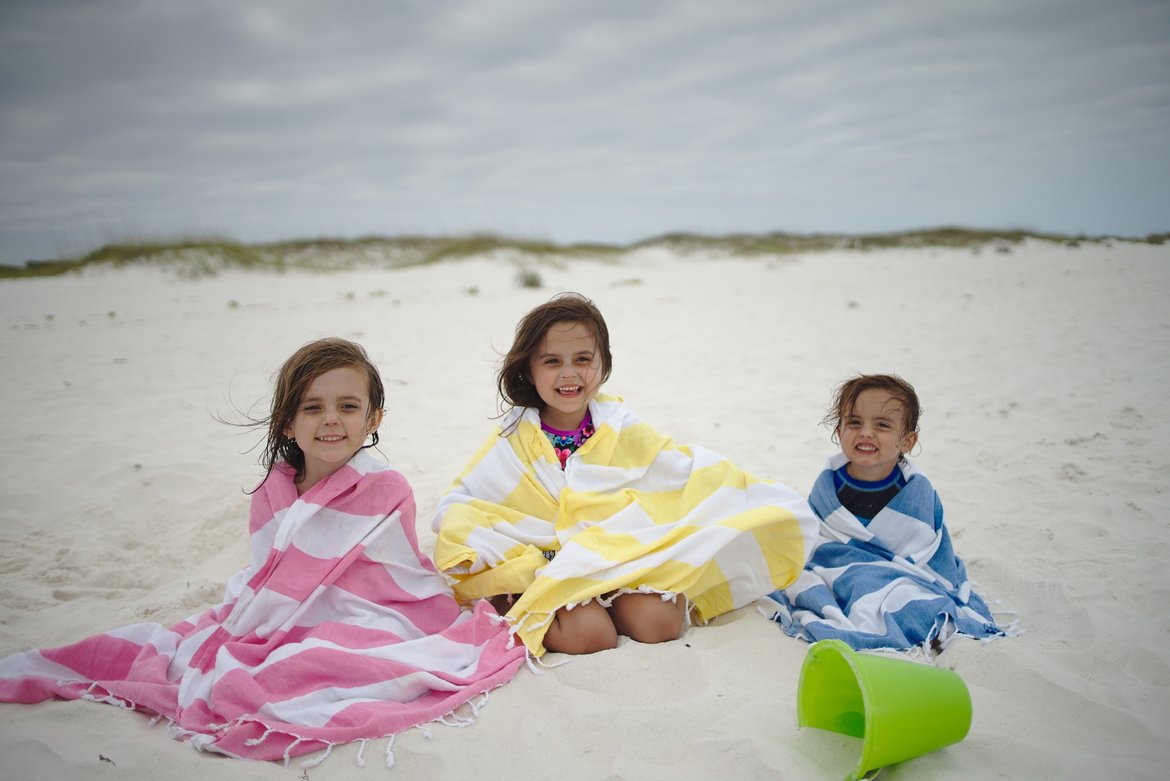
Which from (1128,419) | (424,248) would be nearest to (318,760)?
(1128,419)

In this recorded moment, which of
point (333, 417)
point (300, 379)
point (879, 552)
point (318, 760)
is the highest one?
point (300, 379)

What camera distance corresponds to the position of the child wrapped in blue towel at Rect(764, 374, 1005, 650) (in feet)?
8.07

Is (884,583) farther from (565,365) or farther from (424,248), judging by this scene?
(424,248)

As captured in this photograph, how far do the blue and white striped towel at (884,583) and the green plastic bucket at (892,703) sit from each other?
51 cm

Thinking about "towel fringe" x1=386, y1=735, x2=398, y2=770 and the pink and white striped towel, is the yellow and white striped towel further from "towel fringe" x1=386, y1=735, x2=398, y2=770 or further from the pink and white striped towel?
"towel fringe" x1=386, y1=735, x2=398, y2=770

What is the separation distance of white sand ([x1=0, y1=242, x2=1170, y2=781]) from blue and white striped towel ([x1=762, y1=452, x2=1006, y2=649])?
13 centimetres

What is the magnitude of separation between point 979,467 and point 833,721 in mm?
2852

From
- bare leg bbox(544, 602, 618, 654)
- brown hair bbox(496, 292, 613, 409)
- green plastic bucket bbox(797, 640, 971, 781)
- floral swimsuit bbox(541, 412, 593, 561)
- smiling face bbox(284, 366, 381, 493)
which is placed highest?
brown hair bbox(496, 292, 613, 409)

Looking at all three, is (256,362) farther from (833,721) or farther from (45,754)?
(833,721)

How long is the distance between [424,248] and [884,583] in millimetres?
21993

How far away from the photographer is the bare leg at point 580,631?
2414 mm

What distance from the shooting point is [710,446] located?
4602 mm

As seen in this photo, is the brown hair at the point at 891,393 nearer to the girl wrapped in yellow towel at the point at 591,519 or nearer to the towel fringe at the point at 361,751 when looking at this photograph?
the girl wrapped in yellow towel at the point at 591,519

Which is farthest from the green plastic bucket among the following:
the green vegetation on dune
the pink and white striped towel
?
the green vegetation on dune
